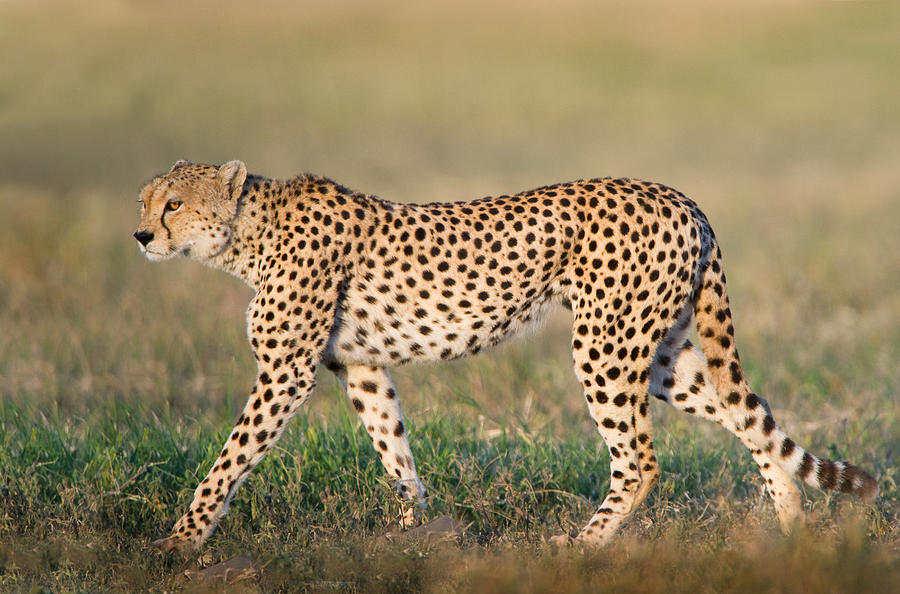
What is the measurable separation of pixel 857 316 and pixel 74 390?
6.16 metres

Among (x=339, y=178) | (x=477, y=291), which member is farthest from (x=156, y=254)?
(x=339, y=178)

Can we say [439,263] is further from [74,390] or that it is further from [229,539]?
[74,390]

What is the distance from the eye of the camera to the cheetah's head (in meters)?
4.66

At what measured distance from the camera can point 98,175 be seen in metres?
11.0

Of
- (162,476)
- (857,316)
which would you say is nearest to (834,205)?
(857,316)

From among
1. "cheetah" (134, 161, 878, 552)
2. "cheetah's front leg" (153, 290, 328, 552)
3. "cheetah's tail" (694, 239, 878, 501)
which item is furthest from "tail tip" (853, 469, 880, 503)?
"cheetah's front leg" (153, 290, 328, 552)

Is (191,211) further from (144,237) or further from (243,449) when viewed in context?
(243,449)

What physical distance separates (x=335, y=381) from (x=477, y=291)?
3108mm

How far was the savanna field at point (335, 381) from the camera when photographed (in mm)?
4141

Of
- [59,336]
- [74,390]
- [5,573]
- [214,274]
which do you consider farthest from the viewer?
[214,274]

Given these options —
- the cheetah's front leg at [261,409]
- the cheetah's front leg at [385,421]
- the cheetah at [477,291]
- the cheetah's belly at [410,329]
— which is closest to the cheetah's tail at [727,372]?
the cheetah at [477,291]

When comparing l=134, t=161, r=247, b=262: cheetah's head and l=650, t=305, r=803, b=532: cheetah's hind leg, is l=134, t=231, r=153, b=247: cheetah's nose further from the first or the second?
l=650, t=305, r=803, b=532: cheetah's hind leg

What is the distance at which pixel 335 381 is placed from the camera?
760 centimetres

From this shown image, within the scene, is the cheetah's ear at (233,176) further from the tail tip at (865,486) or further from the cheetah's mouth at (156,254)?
the tail tip at (865,486)
